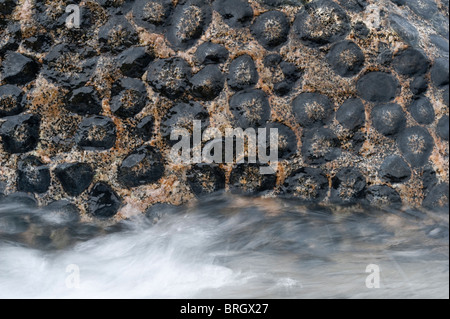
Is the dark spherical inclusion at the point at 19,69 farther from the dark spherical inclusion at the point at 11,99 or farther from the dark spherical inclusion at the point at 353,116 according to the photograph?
the dark spherical inclusion at the point at 353,116

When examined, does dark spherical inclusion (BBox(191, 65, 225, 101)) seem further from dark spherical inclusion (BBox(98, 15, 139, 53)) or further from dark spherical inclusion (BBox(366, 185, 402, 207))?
dark spherical inclusion (BBox(366, 185, 402, 207))

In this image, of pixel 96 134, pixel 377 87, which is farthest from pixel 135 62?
pixel 377 87

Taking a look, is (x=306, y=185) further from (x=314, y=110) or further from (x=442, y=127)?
(x=442, y=127)

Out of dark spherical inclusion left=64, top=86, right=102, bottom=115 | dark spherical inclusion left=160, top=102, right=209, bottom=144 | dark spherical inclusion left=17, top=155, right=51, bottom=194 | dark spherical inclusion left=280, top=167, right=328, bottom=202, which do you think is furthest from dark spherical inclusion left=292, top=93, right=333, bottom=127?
dark spherical inclusion left=17, top=155, right=51, bottom=194

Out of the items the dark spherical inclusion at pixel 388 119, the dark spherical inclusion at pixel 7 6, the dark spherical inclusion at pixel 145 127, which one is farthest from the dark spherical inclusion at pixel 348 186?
the dark spherical inclusion at pixel 7 6

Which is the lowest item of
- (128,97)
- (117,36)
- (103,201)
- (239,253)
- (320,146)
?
(239,253)

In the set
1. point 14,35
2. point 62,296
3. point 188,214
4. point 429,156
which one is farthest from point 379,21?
point 62,296

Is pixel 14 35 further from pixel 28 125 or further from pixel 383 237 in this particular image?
pixel 383 237
